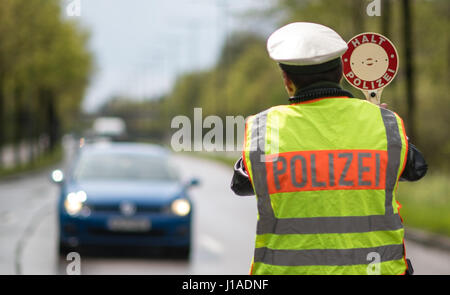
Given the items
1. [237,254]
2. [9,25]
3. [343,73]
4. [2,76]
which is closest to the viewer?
[343,73]

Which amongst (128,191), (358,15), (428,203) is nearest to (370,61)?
(128,191)

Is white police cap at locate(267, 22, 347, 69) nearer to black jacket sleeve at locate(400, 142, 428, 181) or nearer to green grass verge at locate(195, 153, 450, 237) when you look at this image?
black jacket sleeve at locate(400, 142, 428, 181)

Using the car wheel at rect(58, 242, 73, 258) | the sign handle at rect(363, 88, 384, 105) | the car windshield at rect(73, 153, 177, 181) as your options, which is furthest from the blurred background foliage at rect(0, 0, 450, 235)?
the car wheel at rect(58, 242, 73, 258)

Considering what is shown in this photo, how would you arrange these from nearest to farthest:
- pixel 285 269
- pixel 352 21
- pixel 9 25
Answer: pixel 285 269 → pixel 352 21 → pixel 9 25

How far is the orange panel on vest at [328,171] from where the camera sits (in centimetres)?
250

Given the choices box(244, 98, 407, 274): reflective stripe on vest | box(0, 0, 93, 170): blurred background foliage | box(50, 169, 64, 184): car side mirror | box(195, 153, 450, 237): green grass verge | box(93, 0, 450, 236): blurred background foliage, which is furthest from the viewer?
box(0, 0, 93, 170): blurred background foliage

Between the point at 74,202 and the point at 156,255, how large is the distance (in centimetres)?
121

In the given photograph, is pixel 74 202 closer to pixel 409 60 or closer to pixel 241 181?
pixel 409 60

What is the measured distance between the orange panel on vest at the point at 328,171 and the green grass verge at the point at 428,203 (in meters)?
10.2

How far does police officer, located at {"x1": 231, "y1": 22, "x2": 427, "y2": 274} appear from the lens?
2.48 meters

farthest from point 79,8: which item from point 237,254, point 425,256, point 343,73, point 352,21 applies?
point 352,21

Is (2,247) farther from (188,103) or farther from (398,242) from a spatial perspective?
(188,103)

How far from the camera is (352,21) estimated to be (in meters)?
18.9

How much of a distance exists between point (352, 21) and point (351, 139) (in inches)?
661
